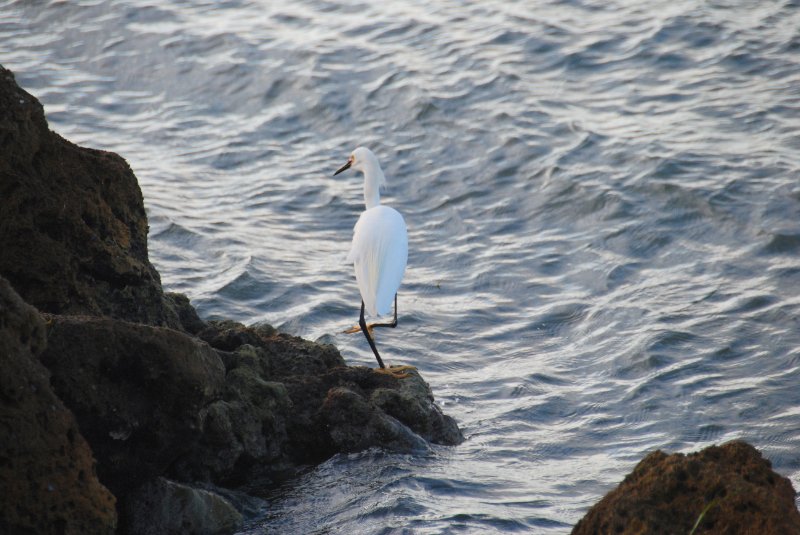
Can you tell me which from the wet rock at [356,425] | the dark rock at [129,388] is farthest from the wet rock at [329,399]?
the dark rock at [129,388]

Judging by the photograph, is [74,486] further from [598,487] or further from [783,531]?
[598,487]

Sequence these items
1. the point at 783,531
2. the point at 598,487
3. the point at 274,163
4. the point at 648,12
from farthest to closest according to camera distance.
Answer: the point at 648,12 → the point at 274,163 → the point at 598,487 → the point at 783,531

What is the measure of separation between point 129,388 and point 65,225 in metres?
1.02

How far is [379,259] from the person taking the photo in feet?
18.3

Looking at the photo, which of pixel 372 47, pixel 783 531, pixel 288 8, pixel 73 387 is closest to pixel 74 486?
pixel 73 387

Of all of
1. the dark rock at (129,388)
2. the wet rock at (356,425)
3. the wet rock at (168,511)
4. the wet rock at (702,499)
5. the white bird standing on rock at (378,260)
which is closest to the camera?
the wet rock at (702,499)

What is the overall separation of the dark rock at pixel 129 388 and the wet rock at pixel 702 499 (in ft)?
4.43

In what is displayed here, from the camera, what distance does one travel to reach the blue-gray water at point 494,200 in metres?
4.92

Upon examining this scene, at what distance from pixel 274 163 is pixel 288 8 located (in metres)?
4.64

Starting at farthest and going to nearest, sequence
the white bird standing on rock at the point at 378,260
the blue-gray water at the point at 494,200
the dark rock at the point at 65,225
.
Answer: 1. the white bird standing on rock at the point at 378,260
2. the blue-gray water at the point at 494,200
3. the dark rock at the point at 65,225

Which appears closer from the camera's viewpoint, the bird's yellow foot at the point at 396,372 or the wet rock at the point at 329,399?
the wet rock at the point at 329,399

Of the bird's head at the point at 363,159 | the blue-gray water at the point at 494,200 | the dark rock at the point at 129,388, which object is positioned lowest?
the blue-gray water at the point at 494,200

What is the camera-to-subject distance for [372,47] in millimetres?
11391

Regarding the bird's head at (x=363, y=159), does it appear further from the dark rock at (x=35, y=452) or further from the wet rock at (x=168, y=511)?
the dark rock at (x=35, y=452)
